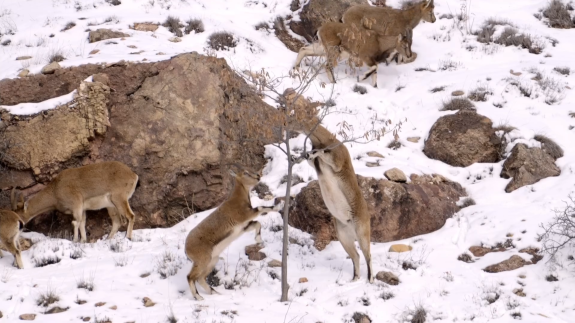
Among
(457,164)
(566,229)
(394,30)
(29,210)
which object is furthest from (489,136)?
(29,210)

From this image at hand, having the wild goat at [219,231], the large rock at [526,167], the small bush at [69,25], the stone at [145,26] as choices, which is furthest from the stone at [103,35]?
the large rock at [526,167]

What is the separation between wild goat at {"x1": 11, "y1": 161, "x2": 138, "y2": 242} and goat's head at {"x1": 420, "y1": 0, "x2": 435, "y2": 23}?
33.9ft

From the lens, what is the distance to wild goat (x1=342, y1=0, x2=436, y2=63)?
1773 centimetres

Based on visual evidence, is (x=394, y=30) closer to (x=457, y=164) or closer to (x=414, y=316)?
(x=457, y=164)

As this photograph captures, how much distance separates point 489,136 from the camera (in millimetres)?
13805

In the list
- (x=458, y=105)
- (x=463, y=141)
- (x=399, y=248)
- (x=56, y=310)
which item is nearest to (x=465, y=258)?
(x=399, y=248)

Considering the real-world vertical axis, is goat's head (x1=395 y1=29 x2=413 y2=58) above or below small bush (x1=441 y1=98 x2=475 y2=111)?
above

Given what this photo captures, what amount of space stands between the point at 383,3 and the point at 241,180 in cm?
1221

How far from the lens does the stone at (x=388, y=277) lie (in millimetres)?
10117

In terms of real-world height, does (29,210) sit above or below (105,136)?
below

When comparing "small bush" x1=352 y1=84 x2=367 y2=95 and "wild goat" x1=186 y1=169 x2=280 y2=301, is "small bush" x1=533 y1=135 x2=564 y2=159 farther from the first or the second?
"wild goat" x1=186 y1=169 x2=280 y2=301

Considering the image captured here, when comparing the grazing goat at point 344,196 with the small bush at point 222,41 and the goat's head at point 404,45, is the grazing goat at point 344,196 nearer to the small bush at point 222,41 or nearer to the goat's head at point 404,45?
the goat's head at point 404,45

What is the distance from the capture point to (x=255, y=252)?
432 inches

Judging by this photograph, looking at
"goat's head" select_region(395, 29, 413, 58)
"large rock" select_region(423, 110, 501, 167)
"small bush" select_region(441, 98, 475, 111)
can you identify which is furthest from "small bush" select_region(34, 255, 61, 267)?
"goat's head" select_region(395, 29, 413, 58)
